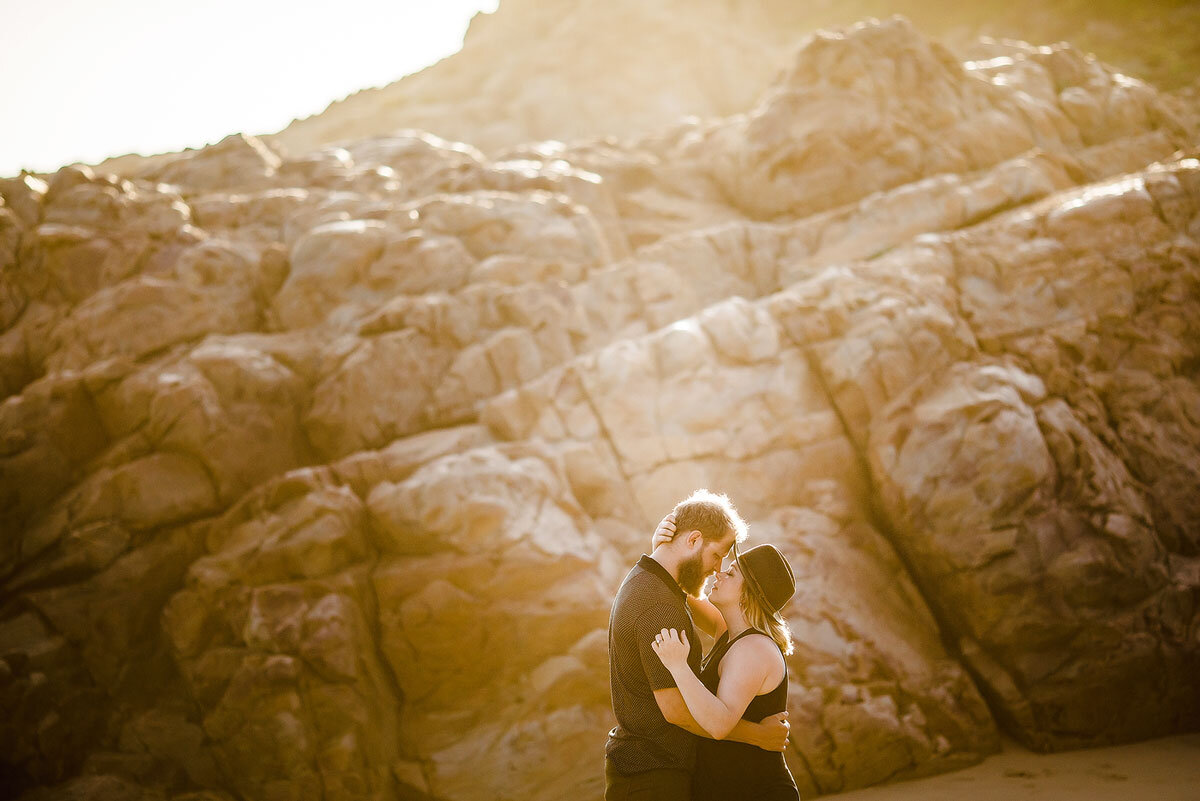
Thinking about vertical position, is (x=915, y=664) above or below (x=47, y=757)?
below

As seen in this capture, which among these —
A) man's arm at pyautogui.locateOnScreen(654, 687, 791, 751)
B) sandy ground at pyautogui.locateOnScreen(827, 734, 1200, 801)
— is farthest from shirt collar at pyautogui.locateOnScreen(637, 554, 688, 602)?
sandy ground at pyautogui.locateOnScreen(827, 734, 1200, 801)

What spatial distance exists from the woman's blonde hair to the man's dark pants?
104cm

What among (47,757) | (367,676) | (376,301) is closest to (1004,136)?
(376,301)

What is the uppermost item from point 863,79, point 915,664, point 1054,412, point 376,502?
point 863,79

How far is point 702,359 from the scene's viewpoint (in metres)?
13.7

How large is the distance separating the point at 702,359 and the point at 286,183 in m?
15.1

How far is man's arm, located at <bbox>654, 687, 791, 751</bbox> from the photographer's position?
4.75m

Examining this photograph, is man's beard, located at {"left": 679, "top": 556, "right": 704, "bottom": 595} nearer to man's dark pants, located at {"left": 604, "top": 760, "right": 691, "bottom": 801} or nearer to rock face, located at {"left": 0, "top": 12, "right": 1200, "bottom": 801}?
man's dark pants, located at {"left": 604, "top": 760, "right": 691, "bottom": 801}

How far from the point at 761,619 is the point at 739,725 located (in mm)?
683

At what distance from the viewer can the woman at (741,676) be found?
4664 mm

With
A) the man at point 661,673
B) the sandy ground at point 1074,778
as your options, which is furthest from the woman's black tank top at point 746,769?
the sandy ground at point 1074,778

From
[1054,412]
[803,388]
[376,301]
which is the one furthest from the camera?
[376,301]

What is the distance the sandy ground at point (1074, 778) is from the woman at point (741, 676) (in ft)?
17.6

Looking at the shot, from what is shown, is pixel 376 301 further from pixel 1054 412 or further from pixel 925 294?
pixel 1054 412
